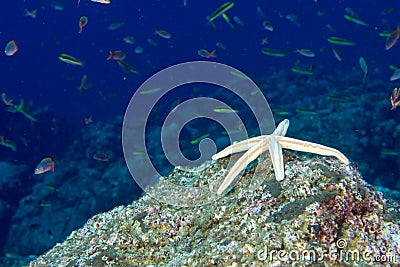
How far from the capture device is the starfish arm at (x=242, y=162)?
2.88 meters

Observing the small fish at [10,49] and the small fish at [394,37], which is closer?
the small fish at [394,37]

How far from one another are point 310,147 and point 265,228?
0.96 metres

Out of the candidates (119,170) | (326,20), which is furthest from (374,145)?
(326,20)

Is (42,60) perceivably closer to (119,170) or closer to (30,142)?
(30,142)

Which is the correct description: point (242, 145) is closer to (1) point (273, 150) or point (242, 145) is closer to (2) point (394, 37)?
(1) point (273, 150)

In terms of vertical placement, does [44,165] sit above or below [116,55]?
below

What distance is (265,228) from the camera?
2.34 m

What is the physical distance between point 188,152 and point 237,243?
442 inches

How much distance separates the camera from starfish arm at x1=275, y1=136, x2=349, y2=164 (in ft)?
9.46

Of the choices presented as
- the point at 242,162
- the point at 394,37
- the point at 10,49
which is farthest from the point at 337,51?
the point at 10,49

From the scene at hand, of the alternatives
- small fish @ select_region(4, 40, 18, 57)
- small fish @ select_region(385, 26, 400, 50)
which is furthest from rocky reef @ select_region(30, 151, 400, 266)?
small fish @ select_region(4, 40, 18, 57)

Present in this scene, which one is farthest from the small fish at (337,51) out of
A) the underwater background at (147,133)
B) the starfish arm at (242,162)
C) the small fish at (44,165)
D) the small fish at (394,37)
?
the small fish at (44,165)

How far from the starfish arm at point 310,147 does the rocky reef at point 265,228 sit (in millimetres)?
74

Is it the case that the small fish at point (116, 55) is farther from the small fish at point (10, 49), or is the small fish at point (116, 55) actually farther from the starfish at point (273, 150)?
the starfish at point (273, 150)
